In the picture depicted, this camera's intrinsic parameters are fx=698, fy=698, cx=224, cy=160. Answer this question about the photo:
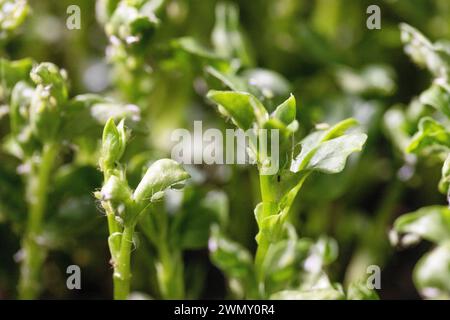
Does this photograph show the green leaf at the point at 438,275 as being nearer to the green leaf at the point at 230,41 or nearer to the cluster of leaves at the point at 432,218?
the cluster of leaves at the point at 432,218

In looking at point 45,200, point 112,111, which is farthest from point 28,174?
point 112,111

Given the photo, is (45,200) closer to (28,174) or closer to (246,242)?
(28,174)

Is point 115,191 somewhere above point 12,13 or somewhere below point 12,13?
below

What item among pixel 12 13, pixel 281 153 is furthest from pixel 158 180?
pixel 12 13

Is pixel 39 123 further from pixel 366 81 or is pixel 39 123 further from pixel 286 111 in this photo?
pixel 366 81

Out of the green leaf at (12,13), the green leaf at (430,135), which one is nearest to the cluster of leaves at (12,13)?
the green leaf at (12,13)

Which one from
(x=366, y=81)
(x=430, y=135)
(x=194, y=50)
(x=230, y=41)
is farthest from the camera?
(x=366, y=81)

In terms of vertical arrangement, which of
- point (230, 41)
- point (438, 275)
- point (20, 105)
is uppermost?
point (230, 41)

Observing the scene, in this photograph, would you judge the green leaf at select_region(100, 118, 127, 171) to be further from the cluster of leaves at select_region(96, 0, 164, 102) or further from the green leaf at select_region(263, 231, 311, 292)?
the green leaf at select_region(263, 231, 311, 292)

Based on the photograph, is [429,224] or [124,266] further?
[429,224]
